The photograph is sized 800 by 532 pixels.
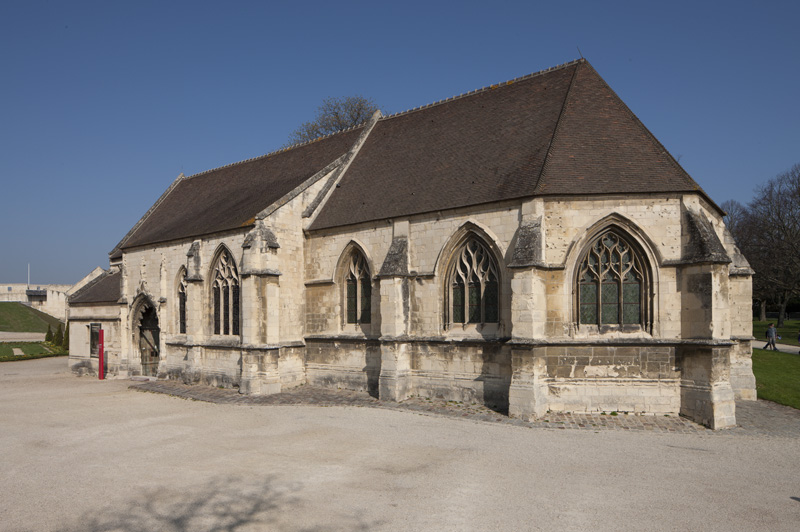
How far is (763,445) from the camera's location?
10633 mm

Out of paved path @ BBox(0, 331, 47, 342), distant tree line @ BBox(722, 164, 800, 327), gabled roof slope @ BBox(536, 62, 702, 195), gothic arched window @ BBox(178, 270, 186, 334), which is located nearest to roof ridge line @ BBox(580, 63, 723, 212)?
gabled roof slope @ BBox(536, 62, 702, 195)

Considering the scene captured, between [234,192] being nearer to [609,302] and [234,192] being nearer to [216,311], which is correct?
[216,311]

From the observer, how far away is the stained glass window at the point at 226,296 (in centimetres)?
1925

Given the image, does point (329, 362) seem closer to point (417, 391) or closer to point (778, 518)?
point (417, 391)

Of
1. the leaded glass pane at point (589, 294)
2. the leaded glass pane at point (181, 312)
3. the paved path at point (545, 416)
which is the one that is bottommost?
the paved path at point (545, 416)

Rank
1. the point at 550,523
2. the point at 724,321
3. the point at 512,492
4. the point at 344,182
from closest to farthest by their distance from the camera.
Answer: the point at 550,523, the point at 512,492, the point at 724,321, the point at 344,182

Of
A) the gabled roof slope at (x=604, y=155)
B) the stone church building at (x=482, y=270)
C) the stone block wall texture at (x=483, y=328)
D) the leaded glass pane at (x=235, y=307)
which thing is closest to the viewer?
the stone block wall texture at (x=483, y=328)

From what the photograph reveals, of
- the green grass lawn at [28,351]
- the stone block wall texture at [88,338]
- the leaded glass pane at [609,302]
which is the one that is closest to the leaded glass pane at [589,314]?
the leaded glass pane at [609,302]

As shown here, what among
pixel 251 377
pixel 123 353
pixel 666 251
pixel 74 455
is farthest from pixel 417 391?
pixel 123 353

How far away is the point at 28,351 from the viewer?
1425 inches

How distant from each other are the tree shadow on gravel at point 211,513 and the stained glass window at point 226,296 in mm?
11326

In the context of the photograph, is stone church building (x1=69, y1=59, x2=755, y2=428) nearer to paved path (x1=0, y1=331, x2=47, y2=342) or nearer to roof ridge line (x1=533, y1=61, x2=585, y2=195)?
roof ridge line (x1=533, y1=61, x2=585, y2=195)

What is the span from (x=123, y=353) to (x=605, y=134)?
66.4 feet

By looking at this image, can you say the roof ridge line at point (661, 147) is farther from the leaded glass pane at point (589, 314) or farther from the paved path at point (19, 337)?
the paved path at point (19, 337)
